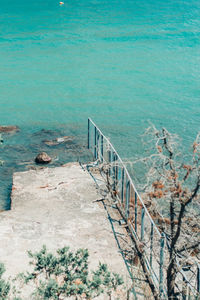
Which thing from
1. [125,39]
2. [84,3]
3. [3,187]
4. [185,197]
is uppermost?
[84,3]

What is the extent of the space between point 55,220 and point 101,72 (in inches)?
727

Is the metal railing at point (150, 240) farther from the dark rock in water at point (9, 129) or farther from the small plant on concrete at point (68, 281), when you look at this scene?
the dark rock in water at point (9, 129)

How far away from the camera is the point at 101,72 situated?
26359 mm

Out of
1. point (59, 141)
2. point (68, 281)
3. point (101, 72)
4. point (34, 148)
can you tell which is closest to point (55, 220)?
point (68, 281)

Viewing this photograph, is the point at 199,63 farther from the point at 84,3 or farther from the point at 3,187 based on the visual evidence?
the point at 84,3

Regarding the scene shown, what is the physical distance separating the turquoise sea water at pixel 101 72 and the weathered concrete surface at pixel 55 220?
1950 mm

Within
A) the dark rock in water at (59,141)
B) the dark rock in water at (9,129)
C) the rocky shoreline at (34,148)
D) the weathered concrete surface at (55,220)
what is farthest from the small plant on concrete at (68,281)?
the dark rock in water at (9,129)

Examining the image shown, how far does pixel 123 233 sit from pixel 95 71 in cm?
1919

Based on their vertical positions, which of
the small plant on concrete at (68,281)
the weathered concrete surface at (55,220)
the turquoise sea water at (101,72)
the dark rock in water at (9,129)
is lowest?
the weathered concrete surface at (55,220)

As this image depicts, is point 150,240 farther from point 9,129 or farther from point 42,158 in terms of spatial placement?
point 9,129

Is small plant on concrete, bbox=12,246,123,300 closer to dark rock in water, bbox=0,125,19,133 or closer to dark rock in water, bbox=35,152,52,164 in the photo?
dark rock in water, bbox=35,152,52,164

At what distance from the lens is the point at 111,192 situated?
10.1 m

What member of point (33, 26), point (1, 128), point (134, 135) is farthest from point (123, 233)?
point (33, 26)

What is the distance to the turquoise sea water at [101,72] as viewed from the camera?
60.6 feet
